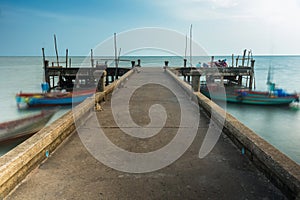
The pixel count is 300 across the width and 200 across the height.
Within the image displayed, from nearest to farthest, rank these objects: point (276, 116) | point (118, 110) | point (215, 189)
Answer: point (215, 189)
point (118, 110)
point (276, 116)

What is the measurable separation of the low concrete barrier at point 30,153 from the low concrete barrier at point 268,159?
11.0 ft

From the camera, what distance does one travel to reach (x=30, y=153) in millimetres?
3346

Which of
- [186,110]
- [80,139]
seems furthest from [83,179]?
[186,110]

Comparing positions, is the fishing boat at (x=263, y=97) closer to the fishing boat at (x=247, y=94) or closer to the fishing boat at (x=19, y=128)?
the fishing boat at (x=247, y=94)

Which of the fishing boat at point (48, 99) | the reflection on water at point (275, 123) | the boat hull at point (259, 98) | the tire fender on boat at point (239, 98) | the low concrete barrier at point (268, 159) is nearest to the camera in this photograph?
the low concrete barrier at point (268, 159)

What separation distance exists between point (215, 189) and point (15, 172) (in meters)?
2.57

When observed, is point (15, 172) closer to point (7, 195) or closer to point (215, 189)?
point (7, 195)

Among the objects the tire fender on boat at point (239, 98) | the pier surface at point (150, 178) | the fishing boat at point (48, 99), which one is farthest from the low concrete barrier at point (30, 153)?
the tire fender on boat at point (239, 98)

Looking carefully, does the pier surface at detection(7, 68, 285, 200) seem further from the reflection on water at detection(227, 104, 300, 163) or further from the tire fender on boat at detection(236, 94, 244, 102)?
the tire fender on boat at detection(236, 94, 244, 102)

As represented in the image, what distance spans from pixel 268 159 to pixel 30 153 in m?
3.39

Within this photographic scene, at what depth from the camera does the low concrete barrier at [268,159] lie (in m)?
2.72

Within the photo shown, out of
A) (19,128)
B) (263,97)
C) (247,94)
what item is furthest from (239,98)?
(19,128)

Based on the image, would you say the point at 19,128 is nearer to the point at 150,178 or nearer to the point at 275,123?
the point at 150,178

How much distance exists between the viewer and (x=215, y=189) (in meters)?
2.95
